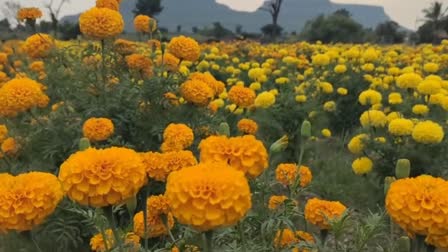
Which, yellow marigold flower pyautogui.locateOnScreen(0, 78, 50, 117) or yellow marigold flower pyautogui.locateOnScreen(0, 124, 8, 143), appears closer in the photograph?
yellow marigold flower pyautogui.locateOnScreen(0, 78, 50, 117)

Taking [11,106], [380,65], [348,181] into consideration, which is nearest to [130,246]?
[11,106]

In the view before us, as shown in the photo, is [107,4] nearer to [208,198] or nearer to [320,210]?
[320,210]

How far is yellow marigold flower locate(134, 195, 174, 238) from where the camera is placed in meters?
1.87

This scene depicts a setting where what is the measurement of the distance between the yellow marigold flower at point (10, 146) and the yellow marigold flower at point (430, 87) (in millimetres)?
2680

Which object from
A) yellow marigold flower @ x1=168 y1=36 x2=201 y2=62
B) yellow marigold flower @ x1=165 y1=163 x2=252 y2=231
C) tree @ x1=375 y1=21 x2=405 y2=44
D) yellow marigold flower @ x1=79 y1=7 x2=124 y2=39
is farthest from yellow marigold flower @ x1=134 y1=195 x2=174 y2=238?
tree @ x1=375 y1=21 x2=405 y2=44

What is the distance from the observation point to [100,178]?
1.33 m

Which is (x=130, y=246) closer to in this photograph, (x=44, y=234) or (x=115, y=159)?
(x=115, y=159)

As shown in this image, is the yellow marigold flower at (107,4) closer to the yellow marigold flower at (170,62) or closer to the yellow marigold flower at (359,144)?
the yellow marigold flower at (170,62)

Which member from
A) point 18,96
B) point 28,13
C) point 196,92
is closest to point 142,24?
point 28,13

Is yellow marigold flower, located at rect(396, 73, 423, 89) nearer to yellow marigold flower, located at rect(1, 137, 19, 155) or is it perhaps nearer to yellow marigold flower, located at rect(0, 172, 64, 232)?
yellow marigold flower, located at rect(1, 137, 19, 155)

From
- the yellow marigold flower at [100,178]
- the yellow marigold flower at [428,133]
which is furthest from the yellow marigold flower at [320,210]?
the yellow marigold flower at [428,133]

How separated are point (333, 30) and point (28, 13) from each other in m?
26.5

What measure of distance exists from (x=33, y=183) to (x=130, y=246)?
314 millimetres

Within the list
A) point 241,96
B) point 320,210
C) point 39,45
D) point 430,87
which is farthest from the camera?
point 430,87
